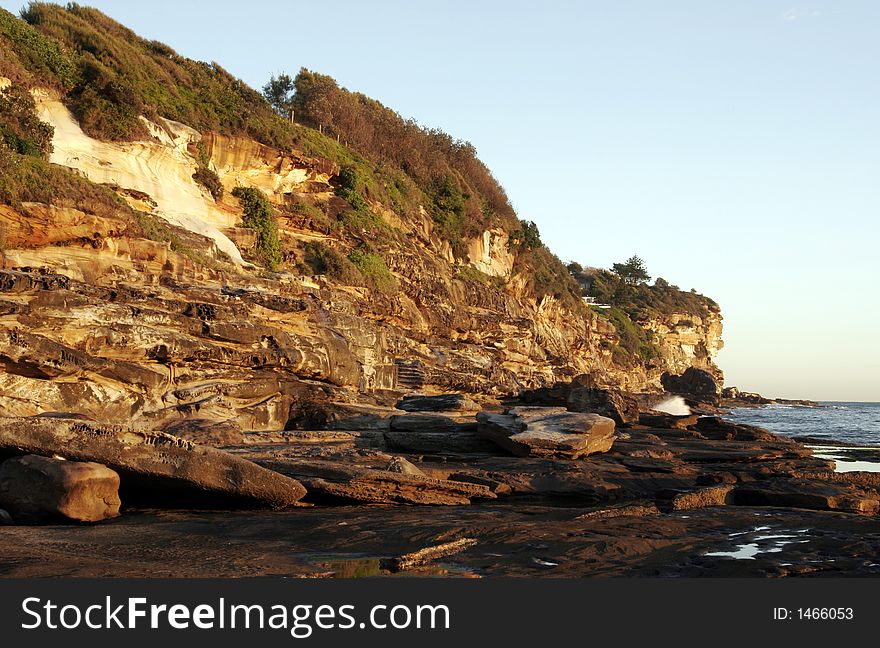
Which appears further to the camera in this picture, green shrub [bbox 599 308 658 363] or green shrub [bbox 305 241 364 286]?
green shrub [bbox 599 308 658 363]

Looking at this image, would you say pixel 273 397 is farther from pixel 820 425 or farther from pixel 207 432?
pixel 820 425

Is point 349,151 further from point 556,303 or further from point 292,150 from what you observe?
point 556,303

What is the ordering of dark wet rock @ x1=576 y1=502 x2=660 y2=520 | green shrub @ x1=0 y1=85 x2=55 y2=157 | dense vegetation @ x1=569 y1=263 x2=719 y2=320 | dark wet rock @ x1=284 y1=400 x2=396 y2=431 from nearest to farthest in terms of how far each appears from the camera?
dark wet rock @ x1=576 y1=502 x2=660 y2=520 < dark wet rock @ x1=284 y1=400 x2=396 y2=431 < green shrub @ x1=0 y1=85 x2=55 y2=157 < dense vegetation @ x1=569 y1=263 x2=719 y2=320

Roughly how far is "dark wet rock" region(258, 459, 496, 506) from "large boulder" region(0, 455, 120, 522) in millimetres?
2727

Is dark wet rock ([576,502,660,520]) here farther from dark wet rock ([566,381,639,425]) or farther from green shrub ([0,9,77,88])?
green shrub ([0,9,77,88])

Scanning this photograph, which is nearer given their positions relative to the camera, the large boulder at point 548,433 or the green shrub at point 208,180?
the large boulder at point 548,433

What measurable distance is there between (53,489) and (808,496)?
10965 millimetres

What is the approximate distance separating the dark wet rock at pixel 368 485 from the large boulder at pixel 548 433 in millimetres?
3502

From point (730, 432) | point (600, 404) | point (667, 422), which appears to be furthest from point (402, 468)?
point (667, 422)

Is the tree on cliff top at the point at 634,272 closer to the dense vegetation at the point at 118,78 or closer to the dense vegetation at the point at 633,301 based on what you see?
the dense vegetation at the point at 633,301

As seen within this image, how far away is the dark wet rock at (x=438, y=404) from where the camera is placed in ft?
65.8

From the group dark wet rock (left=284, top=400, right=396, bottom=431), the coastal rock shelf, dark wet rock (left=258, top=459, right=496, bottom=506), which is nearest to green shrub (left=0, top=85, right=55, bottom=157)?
dark wet rock (left=284, top=400, right=396, bottom=431)

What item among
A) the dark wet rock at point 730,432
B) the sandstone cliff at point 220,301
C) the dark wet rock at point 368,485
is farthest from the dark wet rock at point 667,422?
the dark wet rock at point 368,485

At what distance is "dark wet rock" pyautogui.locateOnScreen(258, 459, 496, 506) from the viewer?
11.2 meters
